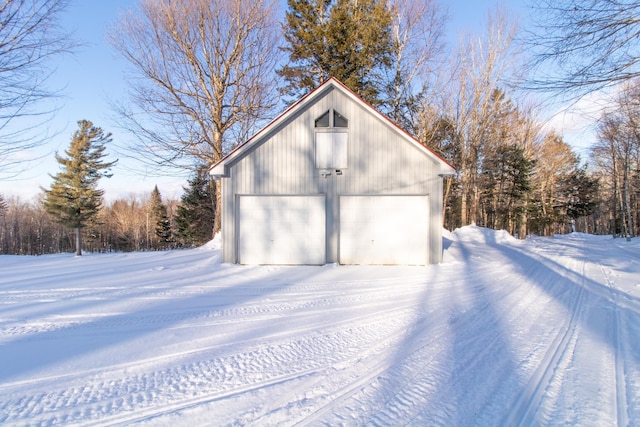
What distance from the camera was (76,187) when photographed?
2509cm

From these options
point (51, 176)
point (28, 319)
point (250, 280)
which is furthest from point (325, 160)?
point (51, 176)

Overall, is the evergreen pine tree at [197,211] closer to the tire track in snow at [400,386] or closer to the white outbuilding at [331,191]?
the white outbuilding at [331,191]

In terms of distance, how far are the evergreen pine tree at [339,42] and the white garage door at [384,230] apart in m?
9.68

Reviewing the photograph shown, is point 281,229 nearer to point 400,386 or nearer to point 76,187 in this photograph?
point 400,386

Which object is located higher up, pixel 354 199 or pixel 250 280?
pixel 354 199

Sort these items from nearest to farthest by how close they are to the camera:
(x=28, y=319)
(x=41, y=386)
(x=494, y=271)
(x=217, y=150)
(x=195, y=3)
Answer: (x=41, y=386) < (x=28, y=319) < (x=494, y=271) < (x=195, y=3) < (x=217, y=150)

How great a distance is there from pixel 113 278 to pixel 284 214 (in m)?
4.59

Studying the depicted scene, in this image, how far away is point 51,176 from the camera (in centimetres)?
2539

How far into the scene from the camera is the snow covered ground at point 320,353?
2.52m

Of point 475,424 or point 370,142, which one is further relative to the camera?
point 370,142

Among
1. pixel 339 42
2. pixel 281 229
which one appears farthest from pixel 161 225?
pixel 281 229

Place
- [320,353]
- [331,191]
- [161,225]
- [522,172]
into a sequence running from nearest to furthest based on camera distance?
1. [320,353]
2. [331,191]
3. [522,172]
4. [161,225]

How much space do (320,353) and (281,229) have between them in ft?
21.7

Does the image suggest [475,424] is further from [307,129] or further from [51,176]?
[51,176]
